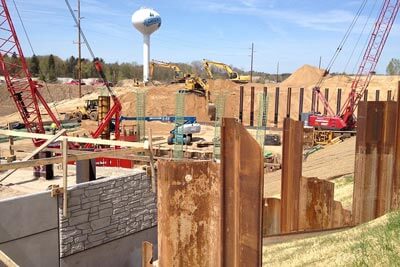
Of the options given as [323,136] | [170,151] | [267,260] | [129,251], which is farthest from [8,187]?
[323,136]

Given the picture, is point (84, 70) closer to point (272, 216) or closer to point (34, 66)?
point (34, 66)

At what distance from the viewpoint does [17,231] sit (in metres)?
6.59

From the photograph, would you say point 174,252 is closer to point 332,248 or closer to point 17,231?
point 332,248

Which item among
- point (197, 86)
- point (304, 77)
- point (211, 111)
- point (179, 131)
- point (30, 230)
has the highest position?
point (304, 77)

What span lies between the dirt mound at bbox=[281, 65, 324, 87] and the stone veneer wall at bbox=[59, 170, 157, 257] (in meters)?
42.5

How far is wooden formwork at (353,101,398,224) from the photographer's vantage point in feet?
17.1

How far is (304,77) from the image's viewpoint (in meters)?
50.8

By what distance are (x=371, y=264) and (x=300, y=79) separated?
48.9m

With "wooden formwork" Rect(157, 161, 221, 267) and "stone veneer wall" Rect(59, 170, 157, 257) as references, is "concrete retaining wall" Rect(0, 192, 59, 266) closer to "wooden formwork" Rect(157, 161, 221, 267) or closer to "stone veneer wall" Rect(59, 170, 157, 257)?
"stone veneer wall" Rect(59, 170, 157, 257)

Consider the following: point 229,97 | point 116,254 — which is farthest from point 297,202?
point 229,97

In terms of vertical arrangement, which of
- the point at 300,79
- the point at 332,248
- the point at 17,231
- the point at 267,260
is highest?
the point at 300,79

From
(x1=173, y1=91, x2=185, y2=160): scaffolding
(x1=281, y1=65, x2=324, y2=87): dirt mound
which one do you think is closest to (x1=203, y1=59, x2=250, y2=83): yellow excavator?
(x1=281, y1=65, x2=324, y2=87): dirt mound

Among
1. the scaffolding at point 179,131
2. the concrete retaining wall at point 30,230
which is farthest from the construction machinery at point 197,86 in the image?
the concrete retaining wall at point 30,230

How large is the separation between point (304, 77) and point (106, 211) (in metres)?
45.8
